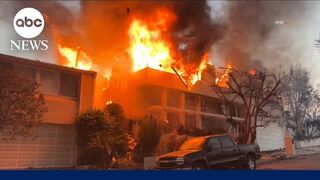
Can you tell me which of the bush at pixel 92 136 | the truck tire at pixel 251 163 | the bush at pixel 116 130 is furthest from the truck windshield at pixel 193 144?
the bush at pixel 92 136

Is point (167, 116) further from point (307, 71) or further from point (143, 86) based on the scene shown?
point (307, 71)

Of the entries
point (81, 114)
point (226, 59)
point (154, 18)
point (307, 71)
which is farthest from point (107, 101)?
point (307, 71)

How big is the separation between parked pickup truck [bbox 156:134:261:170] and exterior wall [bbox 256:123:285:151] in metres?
0.15

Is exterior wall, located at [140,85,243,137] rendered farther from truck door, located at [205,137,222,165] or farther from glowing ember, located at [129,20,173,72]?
glowing ember, located at [129,20,173,72]

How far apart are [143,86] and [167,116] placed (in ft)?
1.76

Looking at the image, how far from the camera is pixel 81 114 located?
5.95m

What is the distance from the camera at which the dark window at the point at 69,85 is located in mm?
6027

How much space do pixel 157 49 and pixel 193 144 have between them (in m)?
1.52

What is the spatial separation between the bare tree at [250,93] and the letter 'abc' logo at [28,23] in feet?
8.71

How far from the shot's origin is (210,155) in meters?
5.66

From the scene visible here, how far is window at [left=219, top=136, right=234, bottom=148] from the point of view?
586cm

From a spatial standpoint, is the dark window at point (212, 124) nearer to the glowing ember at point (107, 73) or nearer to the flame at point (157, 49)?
the flame at point (157, 49)

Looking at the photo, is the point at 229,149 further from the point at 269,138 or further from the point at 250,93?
the point at 250,93

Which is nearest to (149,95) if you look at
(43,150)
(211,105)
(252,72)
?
(211,105)
